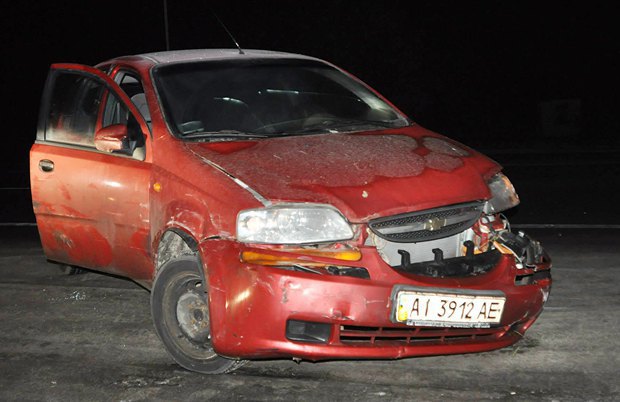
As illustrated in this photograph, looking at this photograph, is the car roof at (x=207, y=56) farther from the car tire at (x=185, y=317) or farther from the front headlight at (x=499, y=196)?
the front headlight at (x=499, y=196)

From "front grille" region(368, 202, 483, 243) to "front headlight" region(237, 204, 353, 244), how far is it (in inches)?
6.9

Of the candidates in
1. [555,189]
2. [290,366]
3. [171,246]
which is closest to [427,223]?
[290,366]

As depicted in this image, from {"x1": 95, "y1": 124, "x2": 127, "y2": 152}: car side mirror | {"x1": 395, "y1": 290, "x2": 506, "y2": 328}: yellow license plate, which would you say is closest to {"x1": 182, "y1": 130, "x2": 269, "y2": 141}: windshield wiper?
{"x1": 95, "y1": 124, "x2": 127, "y2": 152}: car side mirror

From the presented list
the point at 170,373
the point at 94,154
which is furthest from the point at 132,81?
the point at 170,373

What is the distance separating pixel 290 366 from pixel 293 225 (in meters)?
0.89

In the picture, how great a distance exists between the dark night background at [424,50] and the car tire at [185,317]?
13054 mm

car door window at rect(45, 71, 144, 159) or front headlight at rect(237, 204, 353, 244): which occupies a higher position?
car door window at rect(45, 71, 144, 159)

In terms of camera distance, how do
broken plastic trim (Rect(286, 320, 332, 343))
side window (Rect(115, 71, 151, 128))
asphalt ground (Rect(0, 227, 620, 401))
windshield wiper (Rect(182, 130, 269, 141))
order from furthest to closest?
side window (Rect(115, 71, 151, 128)) → windshield wiper (Rect(182, 130, 269, 141)) → asphalt ground (Rect(0, 227, 620, 401)) → broken plastic trim (Rect(286, 320, 332, 343))

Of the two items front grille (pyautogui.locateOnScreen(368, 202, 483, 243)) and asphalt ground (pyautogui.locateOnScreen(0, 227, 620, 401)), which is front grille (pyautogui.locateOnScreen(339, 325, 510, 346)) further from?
front grille (pyautogui.locateOnScreen(368, 202, 483, 243))

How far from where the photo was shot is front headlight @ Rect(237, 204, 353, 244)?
4.91 m

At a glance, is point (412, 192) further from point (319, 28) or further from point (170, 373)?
point (319, 28)

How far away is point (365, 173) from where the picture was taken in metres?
5.22

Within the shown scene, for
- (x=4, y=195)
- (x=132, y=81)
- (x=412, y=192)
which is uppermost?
(x=132, y=81)

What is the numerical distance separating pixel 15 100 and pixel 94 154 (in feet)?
93.5
